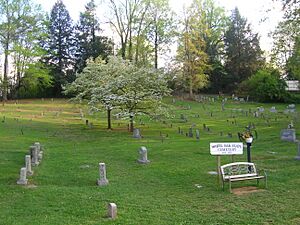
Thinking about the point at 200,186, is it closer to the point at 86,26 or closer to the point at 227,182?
the point at 227,182

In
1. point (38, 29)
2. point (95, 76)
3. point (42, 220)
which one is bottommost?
point (42, 220)

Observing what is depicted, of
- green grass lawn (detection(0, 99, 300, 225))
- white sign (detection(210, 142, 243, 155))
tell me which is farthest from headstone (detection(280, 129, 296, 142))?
white sign (detection(210, 142, 243, 155))

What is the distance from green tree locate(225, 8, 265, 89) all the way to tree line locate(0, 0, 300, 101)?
170mm

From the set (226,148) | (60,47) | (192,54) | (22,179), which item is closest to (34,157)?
(22,179)

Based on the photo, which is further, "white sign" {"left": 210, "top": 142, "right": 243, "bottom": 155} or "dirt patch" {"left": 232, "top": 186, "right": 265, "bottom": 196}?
"white sign" {"left": 210, "top": 142, "right": 243, "bottom": 155}

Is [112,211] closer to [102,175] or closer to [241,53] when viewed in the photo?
[102,175]

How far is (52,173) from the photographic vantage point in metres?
15.5

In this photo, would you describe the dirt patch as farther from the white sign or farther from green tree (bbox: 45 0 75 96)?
green tree (bbox: 45 0 75 96)

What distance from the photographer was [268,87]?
2167 inches

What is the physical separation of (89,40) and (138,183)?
55368 millimetres

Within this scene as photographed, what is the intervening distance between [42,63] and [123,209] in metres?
53.1

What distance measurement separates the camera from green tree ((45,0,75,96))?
63.1 m

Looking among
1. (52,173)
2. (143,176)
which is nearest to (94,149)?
(52,173)

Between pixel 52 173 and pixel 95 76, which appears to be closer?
pixel 52 173
